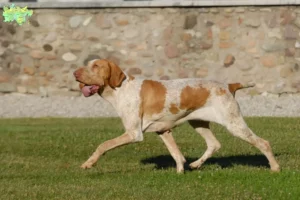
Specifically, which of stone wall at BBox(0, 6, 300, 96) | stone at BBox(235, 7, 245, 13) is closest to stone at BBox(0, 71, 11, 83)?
stone wall at BBox(0, 6, 300, 96)

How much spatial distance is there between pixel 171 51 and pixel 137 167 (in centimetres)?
922

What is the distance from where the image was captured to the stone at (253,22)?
841 inches

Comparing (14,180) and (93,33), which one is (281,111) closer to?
(93,33)

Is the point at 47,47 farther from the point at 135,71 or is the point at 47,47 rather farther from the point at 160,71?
the point at 160,71

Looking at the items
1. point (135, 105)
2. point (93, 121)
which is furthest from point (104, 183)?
point (93, 121)

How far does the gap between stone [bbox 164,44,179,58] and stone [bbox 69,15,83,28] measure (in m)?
1.95

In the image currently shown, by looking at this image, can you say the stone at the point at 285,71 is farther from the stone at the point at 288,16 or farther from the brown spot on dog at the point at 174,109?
the brown spot on dog at the point at 174,109

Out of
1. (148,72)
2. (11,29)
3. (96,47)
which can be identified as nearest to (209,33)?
(148,72)

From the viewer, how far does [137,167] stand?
1257cm

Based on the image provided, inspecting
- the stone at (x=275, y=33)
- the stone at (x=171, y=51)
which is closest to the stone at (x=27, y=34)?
the stone at (x=171, y=51)

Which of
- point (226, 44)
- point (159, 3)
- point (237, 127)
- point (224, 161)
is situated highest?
point (159, 3)

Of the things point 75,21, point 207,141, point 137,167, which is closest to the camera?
point 207,141

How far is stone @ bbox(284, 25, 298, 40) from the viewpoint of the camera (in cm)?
2128

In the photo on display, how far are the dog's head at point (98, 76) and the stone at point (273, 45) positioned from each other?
10.2m
